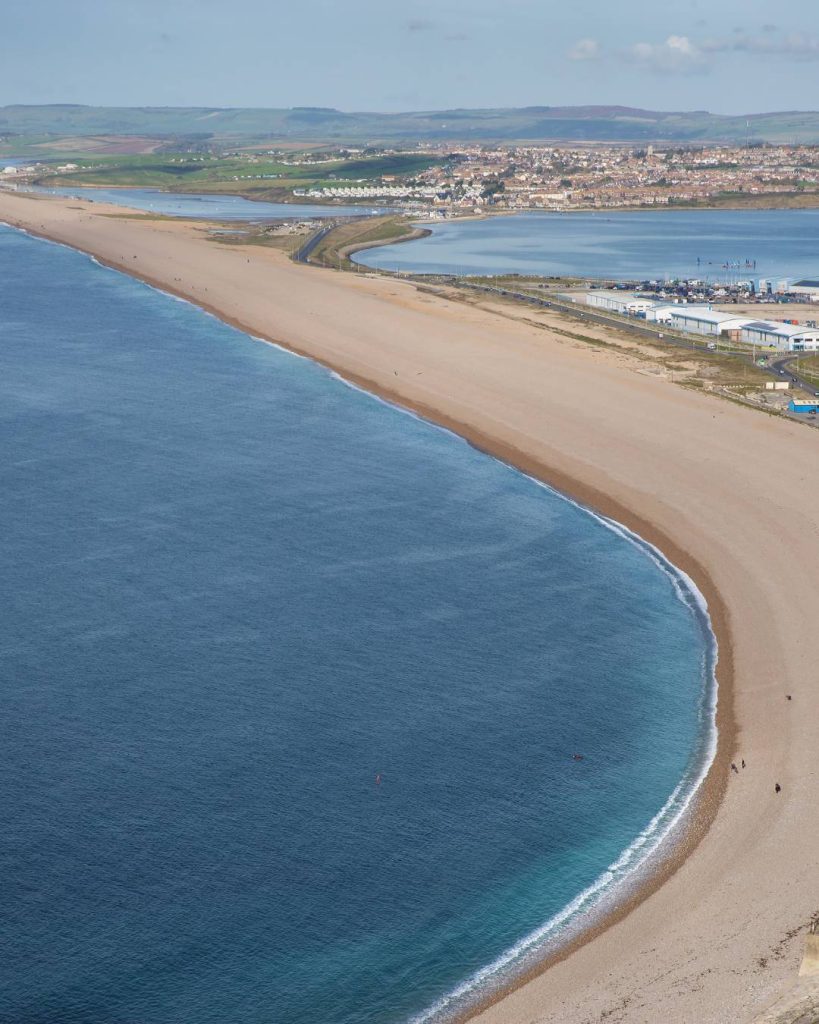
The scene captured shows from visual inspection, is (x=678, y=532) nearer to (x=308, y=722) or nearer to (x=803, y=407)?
(x=308, y=722)

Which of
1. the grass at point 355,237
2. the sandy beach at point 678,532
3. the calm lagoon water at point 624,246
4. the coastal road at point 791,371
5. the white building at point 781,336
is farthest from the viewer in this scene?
the calm lagoon water at point 624,246

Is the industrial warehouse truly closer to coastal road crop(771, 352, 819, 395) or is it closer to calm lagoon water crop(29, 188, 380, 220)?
coastal road crop(771, 352, 819, 395)

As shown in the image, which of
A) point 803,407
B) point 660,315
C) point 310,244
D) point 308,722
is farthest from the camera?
point 310,244

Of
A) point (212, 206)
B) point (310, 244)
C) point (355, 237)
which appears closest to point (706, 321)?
point (310, 244)

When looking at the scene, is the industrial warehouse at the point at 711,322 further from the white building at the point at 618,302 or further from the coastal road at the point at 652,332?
the coastal road at the point at 652,332

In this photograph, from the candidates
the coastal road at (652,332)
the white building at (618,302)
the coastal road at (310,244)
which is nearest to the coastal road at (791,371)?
the coastal road at (652,332)

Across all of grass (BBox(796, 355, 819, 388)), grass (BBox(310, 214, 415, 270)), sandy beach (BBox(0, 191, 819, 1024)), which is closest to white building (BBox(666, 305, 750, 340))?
grass (BBox(796, 355, 819, 388))
